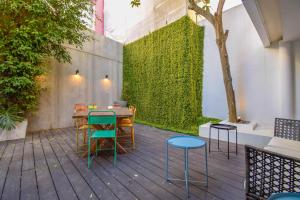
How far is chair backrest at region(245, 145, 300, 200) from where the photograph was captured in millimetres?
1283

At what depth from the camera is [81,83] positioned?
21.8 ft

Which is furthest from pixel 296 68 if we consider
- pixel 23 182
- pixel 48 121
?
pixel 48 121

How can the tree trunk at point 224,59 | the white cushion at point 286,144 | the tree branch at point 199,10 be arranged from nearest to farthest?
the white cushion at point 286,144, the tree branch at point 199,10, the tree trunk at point 224,59

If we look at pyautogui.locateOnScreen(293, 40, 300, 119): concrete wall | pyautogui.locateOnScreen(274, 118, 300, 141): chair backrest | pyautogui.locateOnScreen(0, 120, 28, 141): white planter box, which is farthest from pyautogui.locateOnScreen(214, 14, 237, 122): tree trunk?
pyautogui.locateOnScreen(0, 120, 28, 141): white planter box

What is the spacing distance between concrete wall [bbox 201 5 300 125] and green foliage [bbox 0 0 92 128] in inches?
184

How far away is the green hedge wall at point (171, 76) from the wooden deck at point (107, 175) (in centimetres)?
219

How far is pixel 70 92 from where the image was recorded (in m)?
6.36

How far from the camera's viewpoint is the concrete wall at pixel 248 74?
4703 mm

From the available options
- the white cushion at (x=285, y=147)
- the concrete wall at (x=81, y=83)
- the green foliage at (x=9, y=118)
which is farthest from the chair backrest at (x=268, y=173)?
the concrete wall at (x=81, y=83)

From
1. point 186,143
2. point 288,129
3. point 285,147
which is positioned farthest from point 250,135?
point 186,143

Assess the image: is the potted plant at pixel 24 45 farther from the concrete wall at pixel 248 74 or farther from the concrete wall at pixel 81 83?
the concrete wall at pixel 248 74

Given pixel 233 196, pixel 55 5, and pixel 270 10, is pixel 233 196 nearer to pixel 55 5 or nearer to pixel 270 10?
pixel 270 10

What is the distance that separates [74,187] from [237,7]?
20.7ft

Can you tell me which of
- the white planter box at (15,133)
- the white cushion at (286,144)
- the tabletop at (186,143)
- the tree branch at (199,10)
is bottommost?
the white planter box at (15,133)
